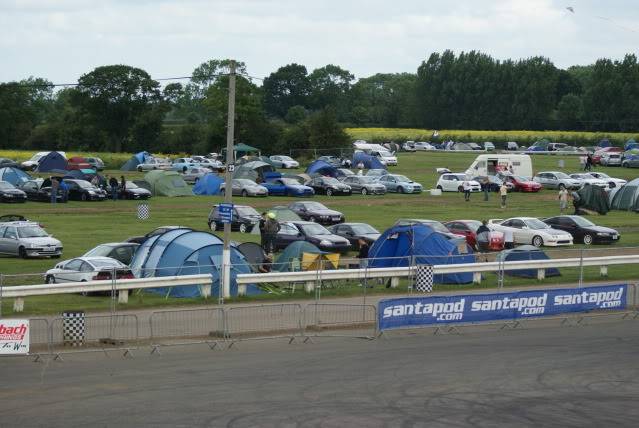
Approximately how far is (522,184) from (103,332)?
160 feet

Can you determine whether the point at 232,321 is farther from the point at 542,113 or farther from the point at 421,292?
the point at 542,113

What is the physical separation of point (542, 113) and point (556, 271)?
113 m

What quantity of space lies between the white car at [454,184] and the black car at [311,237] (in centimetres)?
2832

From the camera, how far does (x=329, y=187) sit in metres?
67.0

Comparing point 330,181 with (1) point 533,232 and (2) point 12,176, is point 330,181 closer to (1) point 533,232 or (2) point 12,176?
(2) point 12,176

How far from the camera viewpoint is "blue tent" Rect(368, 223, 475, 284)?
3394 centimetres

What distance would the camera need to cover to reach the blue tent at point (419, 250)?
111ft

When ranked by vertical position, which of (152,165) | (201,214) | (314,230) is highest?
(314,230)

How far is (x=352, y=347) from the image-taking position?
23891 millimetres

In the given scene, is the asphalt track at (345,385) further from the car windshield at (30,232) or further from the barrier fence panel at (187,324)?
the car windshield at (30,232)

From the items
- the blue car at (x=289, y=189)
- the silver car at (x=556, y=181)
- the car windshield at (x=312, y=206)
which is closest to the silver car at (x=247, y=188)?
the blue car at (x=289, y=189)

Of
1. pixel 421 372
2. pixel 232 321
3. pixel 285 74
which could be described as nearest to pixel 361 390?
pixel 421 372

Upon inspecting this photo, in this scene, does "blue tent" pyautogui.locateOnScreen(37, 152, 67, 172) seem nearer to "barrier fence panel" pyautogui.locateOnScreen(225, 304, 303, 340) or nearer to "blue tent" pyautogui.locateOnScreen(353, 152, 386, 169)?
"blue tent" pyautogui.locateOnScreen(353, 152, 386, 169)

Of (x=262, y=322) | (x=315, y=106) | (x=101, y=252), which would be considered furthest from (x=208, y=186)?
(x=315, y=106)
